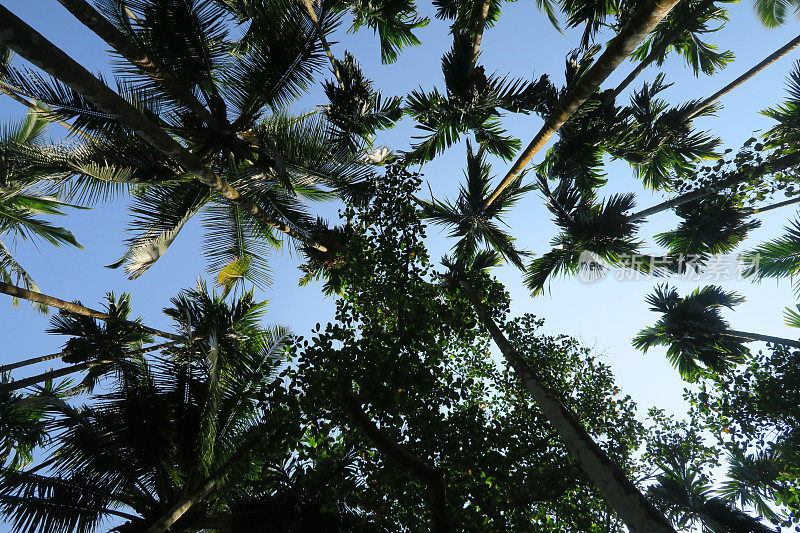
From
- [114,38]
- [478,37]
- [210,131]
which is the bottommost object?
[114,38]

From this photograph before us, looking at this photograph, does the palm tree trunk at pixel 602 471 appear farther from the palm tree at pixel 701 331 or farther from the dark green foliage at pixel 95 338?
the dark green foliage at pixel 95 338

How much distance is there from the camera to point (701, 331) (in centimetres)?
950

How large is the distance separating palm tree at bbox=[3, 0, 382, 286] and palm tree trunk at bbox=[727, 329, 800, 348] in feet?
32.5

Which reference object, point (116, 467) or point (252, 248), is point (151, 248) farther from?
point (116, 467)

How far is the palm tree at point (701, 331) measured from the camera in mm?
9328

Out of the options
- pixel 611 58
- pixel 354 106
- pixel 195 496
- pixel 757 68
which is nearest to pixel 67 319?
pixel 195 496

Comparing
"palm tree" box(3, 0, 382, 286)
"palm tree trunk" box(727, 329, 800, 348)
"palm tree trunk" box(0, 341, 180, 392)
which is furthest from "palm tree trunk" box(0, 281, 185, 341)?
"palm tree trunk" box(727, 329, 800, 348)

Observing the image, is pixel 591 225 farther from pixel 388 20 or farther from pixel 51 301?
pixel 51 301

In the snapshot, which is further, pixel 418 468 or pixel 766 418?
pixel 766 418

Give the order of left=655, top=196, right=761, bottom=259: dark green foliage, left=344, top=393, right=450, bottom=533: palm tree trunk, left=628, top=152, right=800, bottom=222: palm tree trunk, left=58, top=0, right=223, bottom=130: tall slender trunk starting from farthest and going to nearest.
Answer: left=655, top=196, right=761, bottom=259: dark green foliage, left=628, top=152, right=800, bottom=222: palm tree trunk, left=58, top=0, right=223, bottom=130: tall slender trunk, left=344, top=393, right=450, bottom=533: palm tree trunk

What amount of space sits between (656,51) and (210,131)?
895cm

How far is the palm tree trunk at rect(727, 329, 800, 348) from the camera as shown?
28.0 feet

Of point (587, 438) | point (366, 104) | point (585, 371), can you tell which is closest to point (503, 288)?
point (585, 371)

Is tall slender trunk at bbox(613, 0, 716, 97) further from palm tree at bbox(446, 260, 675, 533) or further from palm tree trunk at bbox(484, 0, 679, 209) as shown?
palm tree at bbox(446, 260, 675, 533)
